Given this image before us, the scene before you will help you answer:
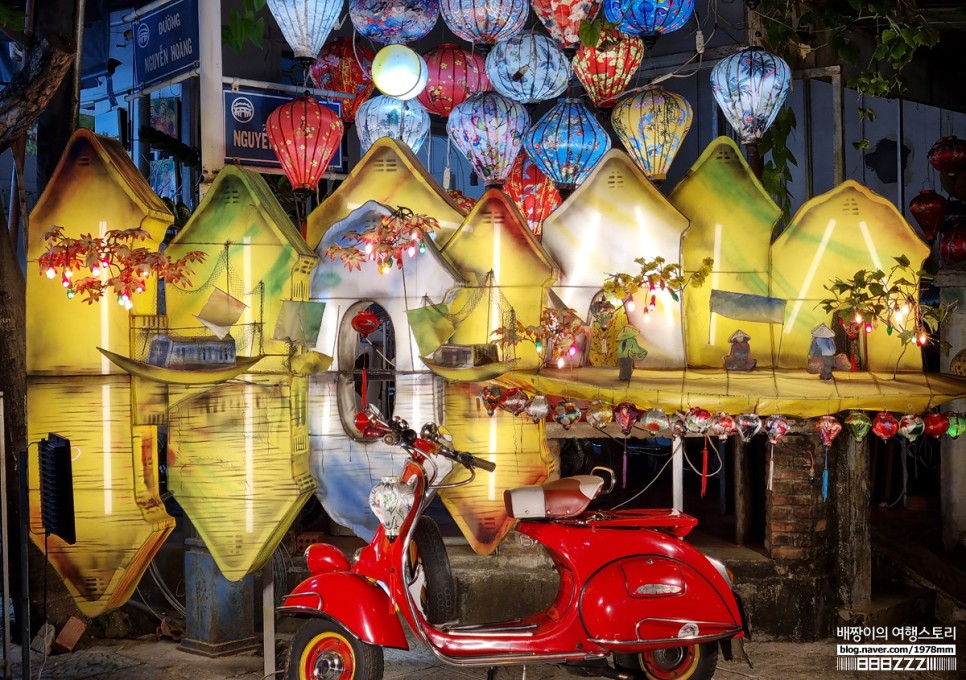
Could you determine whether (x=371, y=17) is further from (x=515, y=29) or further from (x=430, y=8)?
(x=515, y=29)

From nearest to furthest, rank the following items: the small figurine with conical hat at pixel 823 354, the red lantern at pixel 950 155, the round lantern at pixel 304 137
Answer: the small figurine with conical hat at pixel 823 354 → the round lantern at pixel 304 137 → the red lantern at pixel 950 155

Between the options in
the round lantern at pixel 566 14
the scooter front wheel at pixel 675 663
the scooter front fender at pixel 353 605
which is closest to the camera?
the scooter front fender at pixel 353 605

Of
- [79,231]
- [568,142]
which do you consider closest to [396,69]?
[568,142]

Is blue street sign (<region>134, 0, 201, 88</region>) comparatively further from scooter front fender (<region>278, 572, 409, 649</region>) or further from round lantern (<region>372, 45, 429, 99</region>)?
scooter front fender (<region>278, 572, 409, 649</region>)

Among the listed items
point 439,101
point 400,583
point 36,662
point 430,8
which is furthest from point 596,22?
point 36,662

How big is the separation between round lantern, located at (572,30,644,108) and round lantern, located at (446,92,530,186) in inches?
25.8

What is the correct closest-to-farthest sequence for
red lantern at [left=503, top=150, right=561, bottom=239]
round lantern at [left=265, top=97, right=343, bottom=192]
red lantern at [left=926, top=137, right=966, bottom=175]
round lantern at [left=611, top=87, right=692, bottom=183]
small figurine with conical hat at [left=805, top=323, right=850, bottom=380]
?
1. small figurine with conical hat at [left=805, top=323, right=850, bottom=380]
2. round lantern at [left=265, top=97, right=343, bottom=192]
3. round lantern at [left=611, top=87, right=692, bottom=183]
4. red lantern at [left=926, top=137, right=966, bottom=175]
5. red lantern at [left=503, top=150, right=561, bottom=239]

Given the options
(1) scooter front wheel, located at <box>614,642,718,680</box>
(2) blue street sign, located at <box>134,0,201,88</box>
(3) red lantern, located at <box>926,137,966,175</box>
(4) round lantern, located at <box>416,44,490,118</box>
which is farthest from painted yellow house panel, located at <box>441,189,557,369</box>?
(3) red lantern, located at <box>926,137,966,175</box>

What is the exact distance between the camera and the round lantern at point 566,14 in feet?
28.1

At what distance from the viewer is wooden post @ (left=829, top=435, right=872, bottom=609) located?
8.48 metres

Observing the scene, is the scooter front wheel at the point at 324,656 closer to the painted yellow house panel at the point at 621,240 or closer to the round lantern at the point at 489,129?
the painted yellow house panel at the point at 621,240

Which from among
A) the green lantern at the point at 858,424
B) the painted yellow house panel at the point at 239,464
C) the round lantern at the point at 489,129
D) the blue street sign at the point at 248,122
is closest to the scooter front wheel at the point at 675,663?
the green lantern at the point at 858,424

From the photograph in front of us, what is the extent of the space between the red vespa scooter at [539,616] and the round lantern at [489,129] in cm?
362

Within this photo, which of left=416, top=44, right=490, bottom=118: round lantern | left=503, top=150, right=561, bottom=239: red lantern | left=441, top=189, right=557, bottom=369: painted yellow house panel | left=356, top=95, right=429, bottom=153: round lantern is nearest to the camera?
left=441, top=189, right=557, bottom=369: painted yellow house panel
